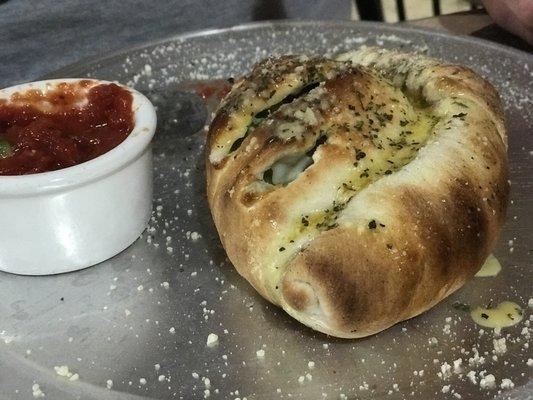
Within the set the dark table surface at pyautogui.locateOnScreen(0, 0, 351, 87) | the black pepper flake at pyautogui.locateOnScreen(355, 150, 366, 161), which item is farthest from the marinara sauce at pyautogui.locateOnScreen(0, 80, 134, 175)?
the dark table surface at pyautogui.locateOnScreen(0, 0, 351, 87)

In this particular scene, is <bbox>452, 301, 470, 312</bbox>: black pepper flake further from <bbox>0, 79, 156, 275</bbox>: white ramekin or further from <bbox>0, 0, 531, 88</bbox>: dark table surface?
<bbox>0, 0, 531, 88</bbox>: dark table surface

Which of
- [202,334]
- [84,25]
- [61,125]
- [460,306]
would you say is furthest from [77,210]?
[84,25]

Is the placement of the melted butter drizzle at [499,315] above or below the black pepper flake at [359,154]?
below

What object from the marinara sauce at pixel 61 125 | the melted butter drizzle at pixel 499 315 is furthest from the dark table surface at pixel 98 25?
the melted butter drizzle at pixel 499 315

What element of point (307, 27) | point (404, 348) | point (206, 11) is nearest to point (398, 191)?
point (404, 348)

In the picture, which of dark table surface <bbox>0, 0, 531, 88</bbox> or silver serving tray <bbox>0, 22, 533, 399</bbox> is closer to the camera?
silver serving tray <bbox>0, 22, 533, 399</bbox>

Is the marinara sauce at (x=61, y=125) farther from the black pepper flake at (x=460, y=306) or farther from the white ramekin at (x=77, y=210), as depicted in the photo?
the black pepper flake at (x=460, y=306)
